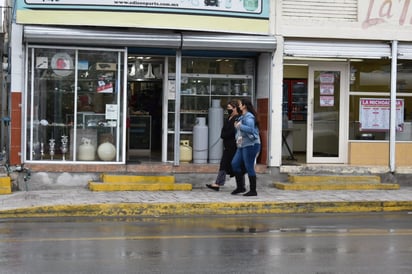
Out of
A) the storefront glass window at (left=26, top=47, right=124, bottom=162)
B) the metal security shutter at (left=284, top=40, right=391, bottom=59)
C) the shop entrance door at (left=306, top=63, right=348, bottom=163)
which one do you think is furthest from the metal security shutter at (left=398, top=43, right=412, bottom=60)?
the storefront glass window at (left=26, top=47, right=124, bottom=162)

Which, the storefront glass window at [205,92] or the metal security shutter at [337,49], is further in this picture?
the storefront glass window at [205,92]

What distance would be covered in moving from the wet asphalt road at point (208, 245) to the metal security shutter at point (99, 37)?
14.2 feet

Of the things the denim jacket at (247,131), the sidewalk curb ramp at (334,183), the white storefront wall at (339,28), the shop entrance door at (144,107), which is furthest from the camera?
the shop entrance door at (144,107)

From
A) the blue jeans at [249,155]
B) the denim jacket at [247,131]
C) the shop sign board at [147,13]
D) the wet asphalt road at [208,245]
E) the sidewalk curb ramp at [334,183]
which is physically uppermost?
the shop sign board at [147,13]

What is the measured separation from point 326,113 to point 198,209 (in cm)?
535

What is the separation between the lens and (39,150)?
13461mm

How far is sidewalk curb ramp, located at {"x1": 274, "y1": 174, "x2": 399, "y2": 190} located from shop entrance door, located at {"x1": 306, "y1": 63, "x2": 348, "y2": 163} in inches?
42.9

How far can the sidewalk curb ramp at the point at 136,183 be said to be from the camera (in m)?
12.7

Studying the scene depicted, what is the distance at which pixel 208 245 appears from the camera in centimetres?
805

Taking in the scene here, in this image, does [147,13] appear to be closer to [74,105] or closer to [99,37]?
[99,37]

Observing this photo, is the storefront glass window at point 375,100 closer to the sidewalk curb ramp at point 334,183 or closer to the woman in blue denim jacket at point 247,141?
the sidewalk curb ramp at point 334,183

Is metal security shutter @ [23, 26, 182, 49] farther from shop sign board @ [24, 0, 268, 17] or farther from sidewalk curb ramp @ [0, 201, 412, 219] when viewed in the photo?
sidewalk curb ramp @ [0, 201, 412, 219]

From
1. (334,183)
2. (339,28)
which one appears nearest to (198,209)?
(334,183)

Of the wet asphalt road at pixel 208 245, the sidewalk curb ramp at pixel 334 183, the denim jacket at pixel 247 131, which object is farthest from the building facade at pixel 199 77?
the wet asphalt road at pixel 208 245
